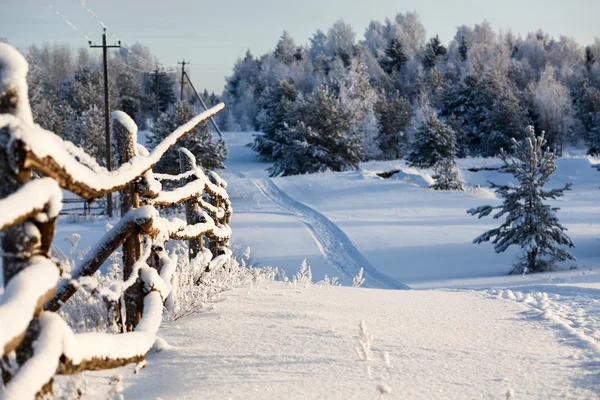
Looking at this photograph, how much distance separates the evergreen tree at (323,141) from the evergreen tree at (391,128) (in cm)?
1074

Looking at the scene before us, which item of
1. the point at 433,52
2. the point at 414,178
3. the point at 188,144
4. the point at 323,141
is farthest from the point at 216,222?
the point at 433,52

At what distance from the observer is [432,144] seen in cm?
3412

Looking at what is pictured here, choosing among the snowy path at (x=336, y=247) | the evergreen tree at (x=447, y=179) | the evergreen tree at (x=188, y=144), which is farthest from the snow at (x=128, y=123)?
the evergreen tree at (x=447, y=179)

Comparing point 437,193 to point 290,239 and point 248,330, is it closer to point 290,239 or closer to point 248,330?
point 290,239

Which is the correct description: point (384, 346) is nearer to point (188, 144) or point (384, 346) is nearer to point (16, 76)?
point (16, 76)

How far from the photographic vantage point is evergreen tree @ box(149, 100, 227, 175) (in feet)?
84.5

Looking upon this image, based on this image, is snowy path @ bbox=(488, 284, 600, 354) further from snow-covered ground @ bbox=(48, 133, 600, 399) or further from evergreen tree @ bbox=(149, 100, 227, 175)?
evergreen tree @ bbox=(149, 100, 227, 175)

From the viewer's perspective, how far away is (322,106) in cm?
3450

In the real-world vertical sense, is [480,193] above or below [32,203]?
below

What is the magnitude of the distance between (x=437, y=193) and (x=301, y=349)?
21.8m

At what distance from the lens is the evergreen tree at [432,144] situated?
33.8 m

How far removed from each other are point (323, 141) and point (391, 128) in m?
12.7

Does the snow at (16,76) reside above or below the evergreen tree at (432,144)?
below

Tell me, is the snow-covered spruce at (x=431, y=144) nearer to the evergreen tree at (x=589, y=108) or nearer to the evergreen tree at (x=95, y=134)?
the evergreen tree at (x=589, y=108)
